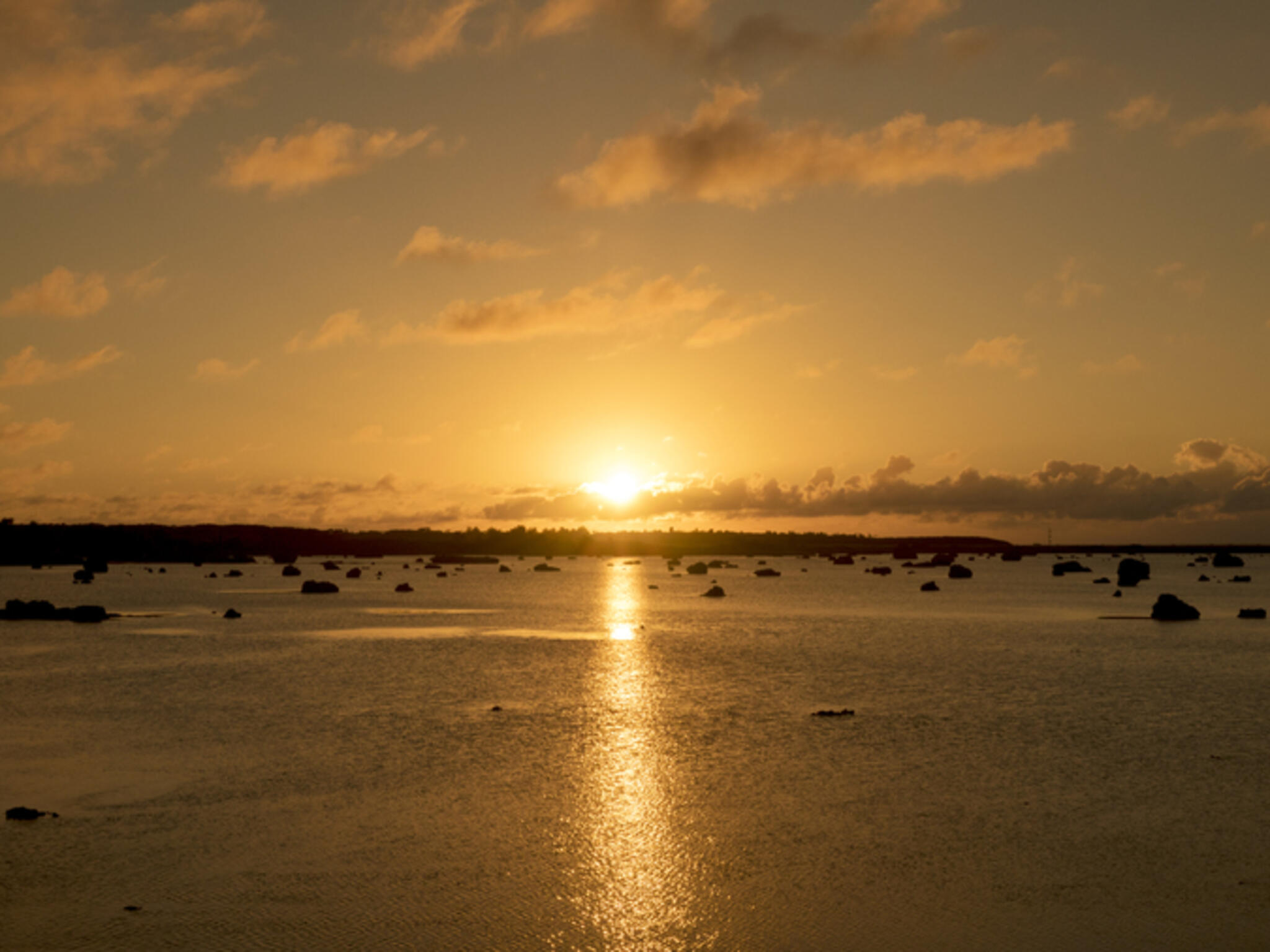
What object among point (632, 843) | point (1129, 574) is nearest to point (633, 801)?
point (632, 843)

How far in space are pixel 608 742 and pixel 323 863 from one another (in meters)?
10.5

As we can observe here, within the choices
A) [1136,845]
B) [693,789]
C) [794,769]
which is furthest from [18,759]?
[1136,845]

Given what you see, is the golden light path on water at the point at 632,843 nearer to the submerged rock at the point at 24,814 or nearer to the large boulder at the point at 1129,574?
the submerged rock at the point at 24,814

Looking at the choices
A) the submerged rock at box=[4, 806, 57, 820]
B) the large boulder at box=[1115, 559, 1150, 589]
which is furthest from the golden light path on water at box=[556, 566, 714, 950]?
the large boulder at box=[1115, 559, 1150, 589]

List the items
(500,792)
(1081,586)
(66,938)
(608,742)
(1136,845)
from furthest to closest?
(1081,586), (608,742), (500,792), (1136,845), (66,938)

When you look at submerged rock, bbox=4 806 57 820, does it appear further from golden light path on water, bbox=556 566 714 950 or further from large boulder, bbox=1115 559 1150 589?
large boulder, bbox=1115 559 1150 589

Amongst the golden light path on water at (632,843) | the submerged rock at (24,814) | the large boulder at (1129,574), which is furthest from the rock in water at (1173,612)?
the large boulder at (1129,574)

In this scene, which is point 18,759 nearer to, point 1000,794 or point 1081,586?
point 1000,794

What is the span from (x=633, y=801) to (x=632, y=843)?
2.74m

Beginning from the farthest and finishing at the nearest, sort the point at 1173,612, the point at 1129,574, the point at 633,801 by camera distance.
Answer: the point at 1129,574 < the point at 1173,612 < the point at 633,801

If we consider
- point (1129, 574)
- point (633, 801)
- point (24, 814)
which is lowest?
point (1129, 574)

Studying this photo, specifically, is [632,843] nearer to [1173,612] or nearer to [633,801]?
[633,801]

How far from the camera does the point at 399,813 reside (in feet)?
58.8

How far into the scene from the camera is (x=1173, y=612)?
67375 millimetres
